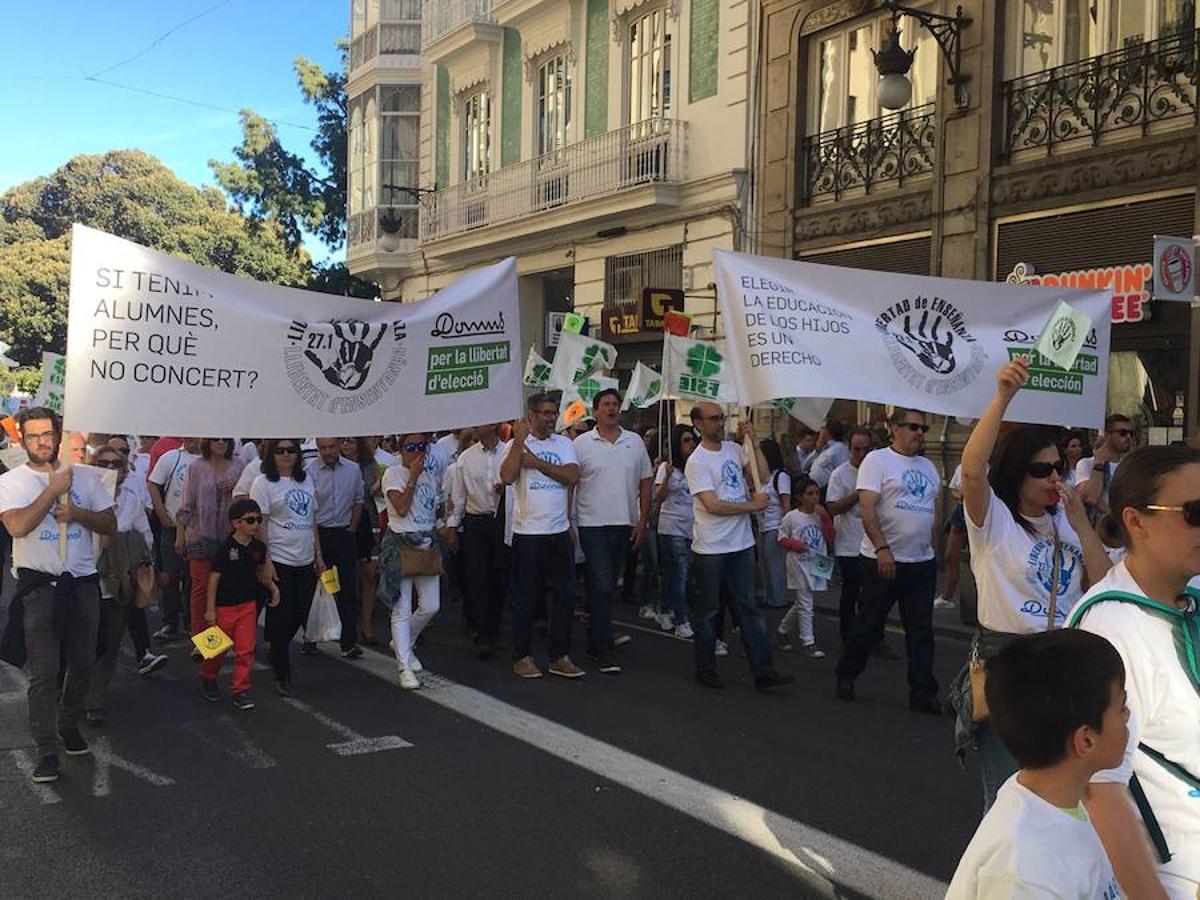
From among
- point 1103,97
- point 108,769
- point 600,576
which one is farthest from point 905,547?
point 1103,97

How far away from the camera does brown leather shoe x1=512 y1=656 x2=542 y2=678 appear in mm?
7824

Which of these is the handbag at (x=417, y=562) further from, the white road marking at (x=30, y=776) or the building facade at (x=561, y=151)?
the building facade at (x=561, y=151)

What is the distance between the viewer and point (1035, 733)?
1.99 m

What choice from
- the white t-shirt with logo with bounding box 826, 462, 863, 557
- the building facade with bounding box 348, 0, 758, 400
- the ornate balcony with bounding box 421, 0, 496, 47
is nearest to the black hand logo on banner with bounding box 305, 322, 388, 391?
the white t-shirt with logo with bounding box 826, 462, 863, 557

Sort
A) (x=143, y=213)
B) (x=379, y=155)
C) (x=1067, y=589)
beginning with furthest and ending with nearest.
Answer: (x=143, y=213) → (x=379, y=155) → (x=1067, y=589)

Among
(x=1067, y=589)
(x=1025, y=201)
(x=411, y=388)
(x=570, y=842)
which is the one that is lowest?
(x=570, y=842)

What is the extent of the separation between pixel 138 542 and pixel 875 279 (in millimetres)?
4802

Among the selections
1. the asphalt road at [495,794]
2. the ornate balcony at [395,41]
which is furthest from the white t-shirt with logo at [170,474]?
the ornate balcony at [395,41]

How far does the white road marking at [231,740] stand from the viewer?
19.3ft

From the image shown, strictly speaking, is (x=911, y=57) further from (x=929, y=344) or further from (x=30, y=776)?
(x=30, y=776)

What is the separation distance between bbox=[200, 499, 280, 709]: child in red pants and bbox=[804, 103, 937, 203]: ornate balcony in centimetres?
1063

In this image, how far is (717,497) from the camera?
750cm

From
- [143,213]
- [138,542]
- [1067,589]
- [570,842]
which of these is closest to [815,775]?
[570,842]

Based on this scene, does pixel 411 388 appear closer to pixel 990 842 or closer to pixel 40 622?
pixel 40 622
